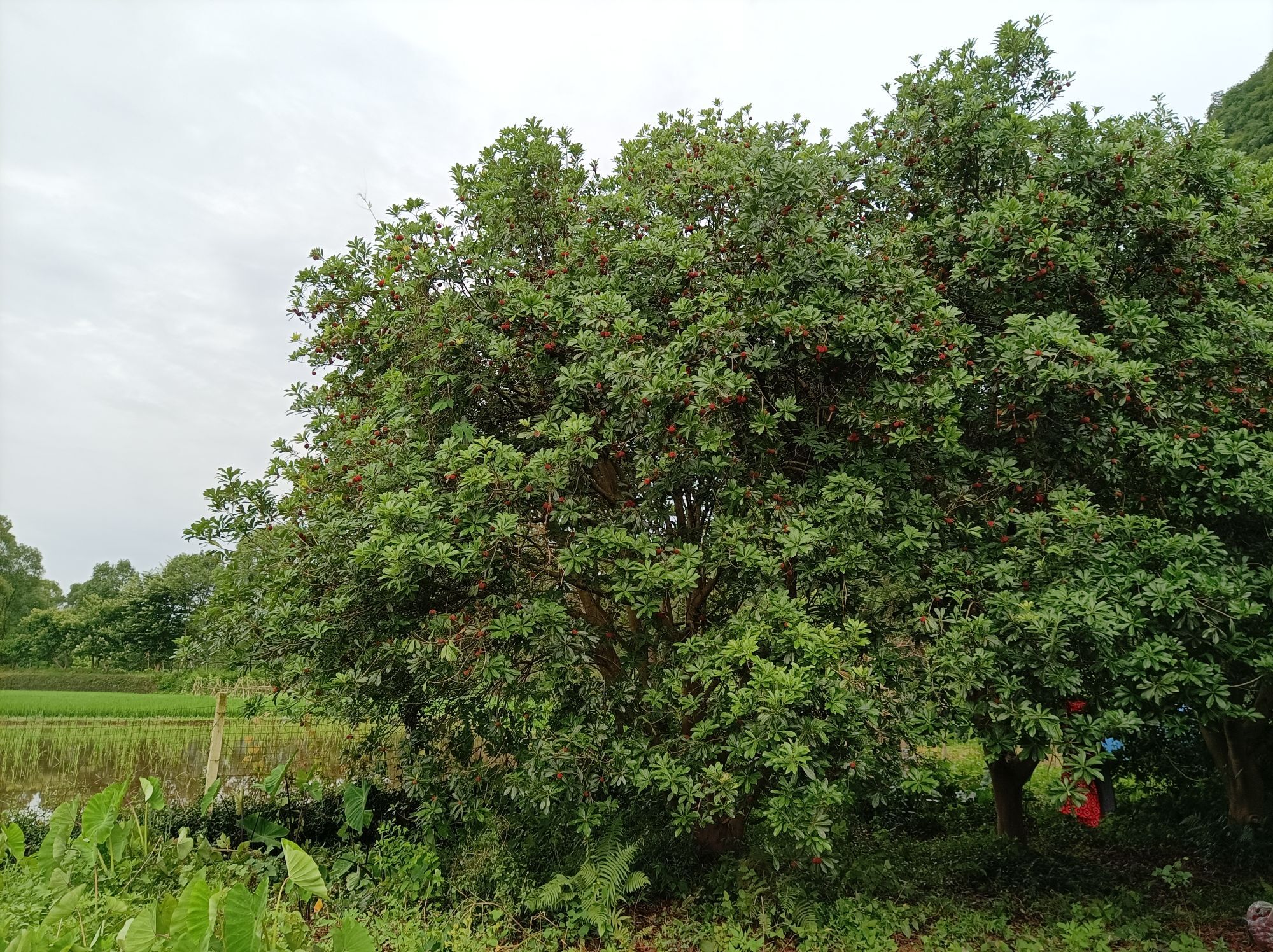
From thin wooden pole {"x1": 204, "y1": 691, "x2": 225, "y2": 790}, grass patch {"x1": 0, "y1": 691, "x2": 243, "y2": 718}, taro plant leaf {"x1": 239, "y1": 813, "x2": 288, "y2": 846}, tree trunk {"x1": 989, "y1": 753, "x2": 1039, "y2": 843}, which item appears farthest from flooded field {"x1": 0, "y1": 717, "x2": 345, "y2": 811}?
tree trunk {"x1": 989, "y1": 753, "x2": 1039, "y2": 843}

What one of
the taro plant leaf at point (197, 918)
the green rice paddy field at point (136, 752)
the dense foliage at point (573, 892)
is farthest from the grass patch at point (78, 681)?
the taro plant leaf at point (197, 918)

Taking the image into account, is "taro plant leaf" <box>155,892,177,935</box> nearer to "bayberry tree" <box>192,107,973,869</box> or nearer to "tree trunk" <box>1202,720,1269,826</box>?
"bayberry tree" <box>192,107,973,869</box>

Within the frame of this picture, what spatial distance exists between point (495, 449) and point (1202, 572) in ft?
12.7

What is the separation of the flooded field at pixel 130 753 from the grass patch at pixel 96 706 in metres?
1.62

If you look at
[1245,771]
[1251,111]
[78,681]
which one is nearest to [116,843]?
[1245,771]

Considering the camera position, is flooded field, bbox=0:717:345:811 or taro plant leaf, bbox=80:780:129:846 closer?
taro plant leaf, bbox=80:780:129:846

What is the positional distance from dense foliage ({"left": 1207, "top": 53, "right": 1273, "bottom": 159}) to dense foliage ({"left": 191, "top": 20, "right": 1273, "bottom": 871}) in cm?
1083

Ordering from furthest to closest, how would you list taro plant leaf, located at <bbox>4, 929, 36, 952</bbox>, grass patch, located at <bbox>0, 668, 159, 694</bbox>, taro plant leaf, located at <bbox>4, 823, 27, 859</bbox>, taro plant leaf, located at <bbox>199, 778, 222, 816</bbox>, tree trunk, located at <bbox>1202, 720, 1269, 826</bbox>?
grass patch, located at <bbox>0, 668, 159, 694</bbox>, taro plant leaf, located at <bbox>199, 778, 222, 816</bbox>, tree trunk, located at <bbox>1202, 720, 1269, 826</bbox>, taro plant leaf, located at <bbox>4, 823, 27, 859</bbox>, taro plant leaf, located at <bbox>4, 929, 36, 952</bbox>

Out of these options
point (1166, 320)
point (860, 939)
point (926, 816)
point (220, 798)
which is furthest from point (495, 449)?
point (926, 816)

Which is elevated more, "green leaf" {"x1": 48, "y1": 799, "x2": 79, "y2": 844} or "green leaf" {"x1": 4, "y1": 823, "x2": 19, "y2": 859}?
"green leaf" {"x1": 48, "y1": 799, "x2": 79, "y2": 844}

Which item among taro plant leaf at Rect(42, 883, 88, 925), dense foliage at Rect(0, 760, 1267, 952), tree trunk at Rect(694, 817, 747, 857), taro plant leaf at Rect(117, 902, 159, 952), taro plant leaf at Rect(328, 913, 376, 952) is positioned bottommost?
dense foliage at Rect(0, 760, 1267, 952)

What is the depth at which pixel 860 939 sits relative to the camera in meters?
4.79

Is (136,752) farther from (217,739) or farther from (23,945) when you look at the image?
(23,945)

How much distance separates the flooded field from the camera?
34.9ft
